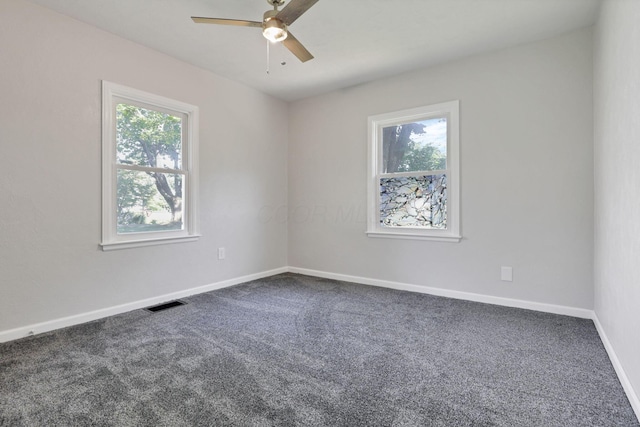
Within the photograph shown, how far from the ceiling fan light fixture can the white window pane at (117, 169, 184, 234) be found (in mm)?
1957

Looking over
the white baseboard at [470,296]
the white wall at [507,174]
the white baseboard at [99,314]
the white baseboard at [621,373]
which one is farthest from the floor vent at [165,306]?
the white baseboard at [621,373]

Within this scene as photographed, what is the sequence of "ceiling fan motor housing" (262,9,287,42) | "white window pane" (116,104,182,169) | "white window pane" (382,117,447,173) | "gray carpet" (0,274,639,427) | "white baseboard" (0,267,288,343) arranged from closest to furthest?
1. "gray carpet" (0,274,639,427)
2. "ceiling fan motor housing" (262,9,287,42)
3. "white baseboard" (0,267,288,343)
4. "white window pane" (116,104,182,169)
5. "white window pane" (382,117,447,173)

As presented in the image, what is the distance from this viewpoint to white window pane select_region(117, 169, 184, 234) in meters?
3.06

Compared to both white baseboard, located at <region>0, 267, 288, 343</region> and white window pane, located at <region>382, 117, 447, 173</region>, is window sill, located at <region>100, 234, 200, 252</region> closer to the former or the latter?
white baseboard, located at <region>0, 267, 288, 343</region>

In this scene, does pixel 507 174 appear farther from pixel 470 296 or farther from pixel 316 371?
pixel 316 371

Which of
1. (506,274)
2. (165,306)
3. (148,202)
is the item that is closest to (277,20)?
(148,202)

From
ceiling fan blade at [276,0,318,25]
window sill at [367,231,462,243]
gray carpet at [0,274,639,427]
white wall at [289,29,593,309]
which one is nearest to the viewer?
gray carpet at [0,274,639,427]

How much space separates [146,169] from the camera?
3.22 meters

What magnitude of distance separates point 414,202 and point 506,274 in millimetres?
1189

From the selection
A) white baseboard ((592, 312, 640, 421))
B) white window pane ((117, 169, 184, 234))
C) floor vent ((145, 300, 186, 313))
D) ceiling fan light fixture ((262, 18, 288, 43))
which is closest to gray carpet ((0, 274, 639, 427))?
white baseboard ((592, 312, 640, 421))

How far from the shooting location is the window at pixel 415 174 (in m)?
3.46

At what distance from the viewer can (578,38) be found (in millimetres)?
2809

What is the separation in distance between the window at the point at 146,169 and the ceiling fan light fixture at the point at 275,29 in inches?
66.9

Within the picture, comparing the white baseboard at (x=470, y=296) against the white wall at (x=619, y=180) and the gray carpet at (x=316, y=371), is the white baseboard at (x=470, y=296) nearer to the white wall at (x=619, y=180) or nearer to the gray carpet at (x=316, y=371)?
the gray carpet at (x=316, y=371)
